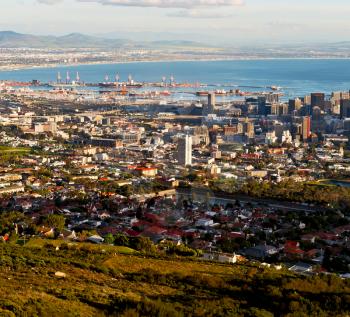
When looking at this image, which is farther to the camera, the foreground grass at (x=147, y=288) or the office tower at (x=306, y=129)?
the office tower at (x=306, y=129)

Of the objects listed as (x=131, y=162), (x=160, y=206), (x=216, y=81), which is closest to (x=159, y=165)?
(x=131, y=162)

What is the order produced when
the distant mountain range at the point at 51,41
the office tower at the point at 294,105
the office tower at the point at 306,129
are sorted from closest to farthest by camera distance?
the office tower at the point at 306,129 < the office tower at the point at 294,105 < the distant mountain range at the point at 51,41

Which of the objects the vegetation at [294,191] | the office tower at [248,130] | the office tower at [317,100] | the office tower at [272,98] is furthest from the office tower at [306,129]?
the vegetation at [294,191]

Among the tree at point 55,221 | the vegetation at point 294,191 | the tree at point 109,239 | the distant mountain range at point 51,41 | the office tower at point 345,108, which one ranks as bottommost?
the vegetation at point 294,191

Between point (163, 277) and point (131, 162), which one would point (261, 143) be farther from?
point (163, 277)

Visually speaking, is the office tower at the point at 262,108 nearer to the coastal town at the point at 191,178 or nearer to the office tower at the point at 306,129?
the coastal town at the point at 191,178

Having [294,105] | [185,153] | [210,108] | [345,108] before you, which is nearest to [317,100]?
[294,105]

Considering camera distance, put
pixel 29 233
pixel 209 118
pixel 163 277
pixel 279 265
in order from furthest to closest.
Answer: pixel 209 118 → pixel 29 233 → pixel 279 265 → pixel 163 277
